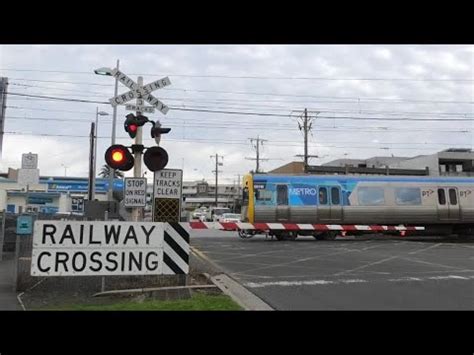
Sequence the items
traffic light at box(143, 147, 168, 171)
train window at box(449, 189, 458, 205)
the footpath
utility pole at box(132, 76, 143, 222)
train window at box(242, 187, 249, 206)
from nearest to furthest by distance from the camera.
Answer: the footpath
traffic light at box(143, 147, 168, 171)
utility pole at box(132, 76, 143, 222)
train window at box(242, 187, 249, 206)
train window at box(449, 189, 458, 205)

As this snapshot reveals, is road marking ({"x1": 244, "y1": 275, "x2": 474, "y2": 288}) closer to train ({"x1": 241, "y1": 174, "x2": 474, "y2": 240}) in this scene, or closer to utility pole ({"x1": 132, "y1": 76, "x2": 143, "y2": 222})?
utility pole ({"x1": 132, "y1": 76, "x2": 143, "y2": 222})

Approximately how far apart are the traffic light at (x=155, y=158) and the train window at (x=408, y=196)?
785 inches

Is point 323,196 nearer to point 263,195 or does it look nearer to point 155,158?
point 263,195

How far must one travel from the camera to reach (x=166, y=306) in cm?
838

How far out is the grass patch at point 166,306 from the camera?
820 cm

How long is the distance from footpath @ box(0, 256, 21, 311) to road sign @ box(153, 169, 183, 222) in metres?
2.88

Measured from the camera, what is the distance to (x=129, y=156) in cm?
1014

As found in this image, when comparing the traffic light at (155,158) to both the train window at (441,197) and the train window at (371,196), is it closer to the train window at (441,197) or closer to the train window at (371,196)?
the train window at (371,196)

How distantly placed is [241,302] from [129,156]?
11.2 feet

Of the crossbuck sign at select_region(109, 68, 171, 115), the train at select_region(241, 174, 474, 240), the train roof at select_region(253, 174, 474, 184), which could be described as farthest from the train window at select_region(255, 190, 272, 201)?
the crossbuck sign at select_region(109, 68, 171, 115)

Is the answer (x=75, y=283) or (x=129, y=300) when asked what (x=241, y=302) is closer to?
(x=129, y=300)

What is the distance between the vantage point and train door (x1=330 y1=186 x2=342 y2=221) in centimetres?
2678

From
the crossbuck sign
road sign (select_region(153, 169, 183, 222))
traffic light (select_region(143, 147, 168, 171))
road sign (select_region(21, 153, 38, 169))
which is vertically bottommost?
road sign (select_region(153, 169, 183, 222))
